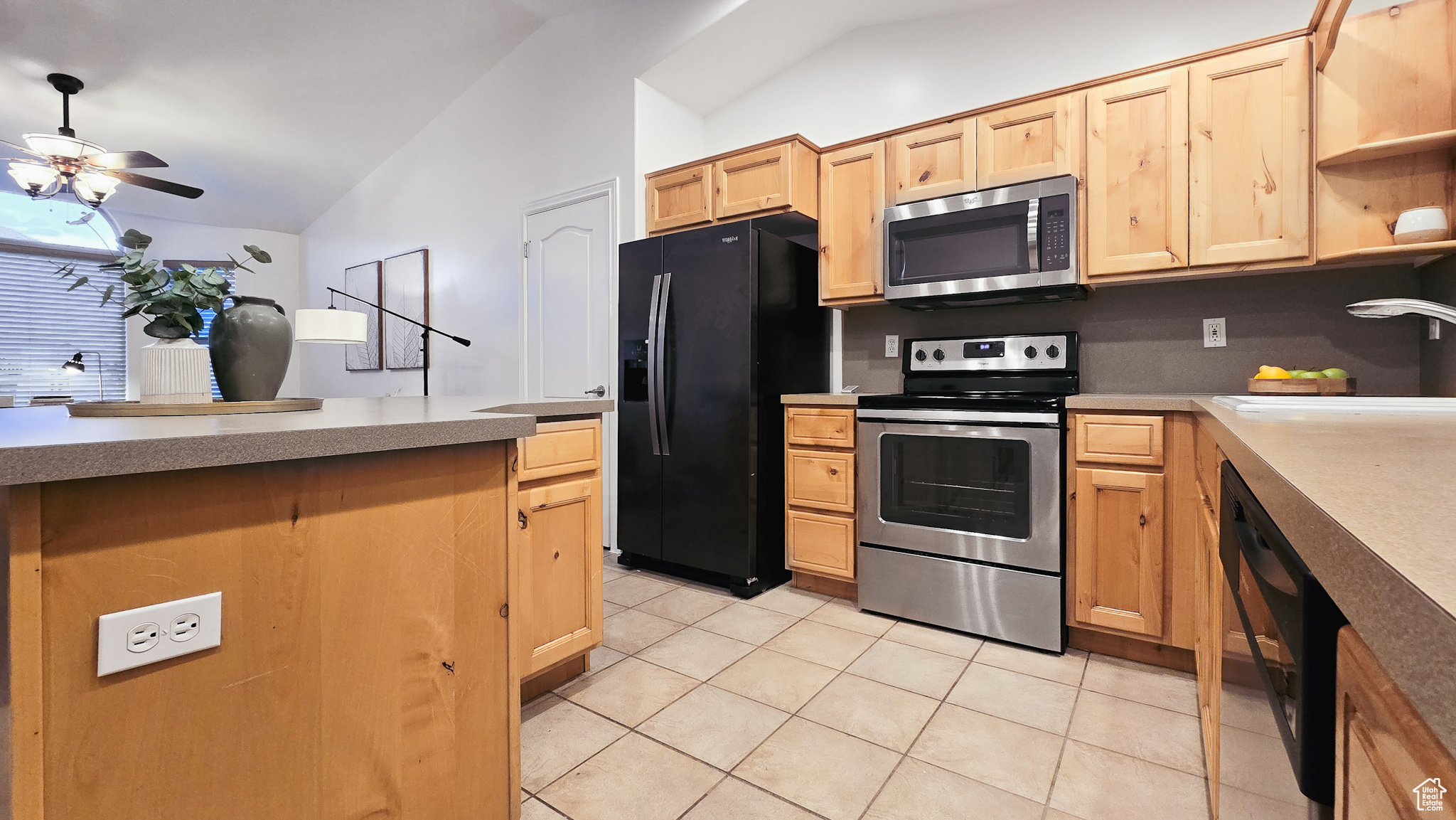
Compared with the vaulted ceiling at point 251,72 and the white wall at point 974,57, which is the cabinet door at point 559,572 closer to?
the white wall at point 974,57

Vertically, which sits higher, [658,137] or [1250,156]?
[658,137]

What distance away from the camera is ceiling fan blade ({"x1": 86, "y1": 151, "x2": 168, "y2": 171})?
3.44m

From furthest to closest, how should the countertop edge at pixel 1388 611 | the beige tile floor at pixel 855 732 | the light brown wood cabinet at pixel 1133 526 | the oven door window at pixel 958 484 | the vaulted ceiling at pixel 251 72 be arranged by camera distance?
the vaulted ceiling at pixel 251 72 < the oven door window at pixel 958 484 < the light brown wood cabinet at pixel 1133 526 < the beige tile floor at pixel 855 732 < the countertop edge at pixel 1388 611

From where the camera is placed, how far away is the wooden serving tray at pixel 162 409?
118 centimetres

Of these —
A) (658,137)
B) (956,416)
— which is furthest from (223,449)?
(658,137)

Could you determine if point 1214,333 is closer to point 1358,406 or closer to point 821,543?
point 1358,406

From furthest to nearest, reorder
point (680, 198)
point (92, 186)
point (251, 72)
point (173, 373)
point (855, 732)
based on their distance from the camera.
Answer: point (251, 72) → point (92, 186) → point (680, 198) → point (855, 732) → point (173, 373)

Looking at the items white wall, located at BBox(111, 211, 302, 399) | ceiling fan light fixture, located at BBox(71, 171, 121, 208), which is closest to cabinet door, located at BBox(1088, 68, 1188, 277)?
ceiling fan light fixture, located at BBox(71, 171, 121, 208)

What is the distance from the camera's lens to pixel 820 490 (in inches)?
113

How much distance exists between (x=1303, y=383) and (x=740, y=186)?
2.35 metres

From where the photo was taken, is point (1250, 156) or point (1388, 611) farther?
point (1250, 156)

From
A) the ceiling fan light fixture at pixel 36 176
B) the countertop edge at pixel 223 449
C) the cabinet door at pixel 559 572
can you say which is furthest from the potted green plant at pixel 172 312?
the ceiling fan light fixture at pixel 36 176

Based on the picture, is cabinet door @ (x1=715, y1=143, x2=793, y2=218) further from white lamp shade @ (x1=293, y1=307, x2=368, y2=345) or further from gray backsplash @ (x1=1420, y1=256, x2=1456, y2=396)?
gray backsplash @ (x1=1420, y1=256, x2=1456, y2=396)

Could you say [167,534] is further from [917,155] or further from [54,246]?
[54,246]
